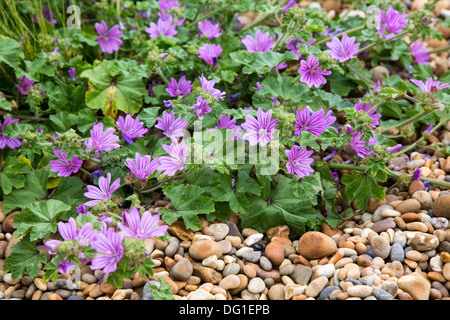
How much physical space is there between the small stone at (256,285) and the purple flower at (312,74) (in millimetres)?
975

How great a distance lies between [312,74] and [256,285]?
1.06m

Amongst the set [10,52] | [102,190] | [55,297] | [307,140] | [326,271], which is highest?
[10,52]

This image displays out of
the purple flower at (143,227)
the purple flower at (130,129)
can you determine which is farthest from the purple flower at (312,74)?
the purple flower at (143,227)

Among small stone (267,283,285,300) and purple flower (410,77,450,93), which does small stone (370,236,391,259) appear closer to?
small stone (267,283,285,300)

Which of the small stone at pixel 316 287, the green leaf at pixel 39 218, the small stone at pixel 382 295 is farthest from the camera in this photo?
the green leaf at pixel 39 218

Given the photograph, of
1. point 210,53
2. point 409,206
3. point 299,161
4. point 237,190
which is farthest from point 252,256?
point 210,53

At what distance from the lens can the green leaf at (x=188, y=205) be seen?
2176mm

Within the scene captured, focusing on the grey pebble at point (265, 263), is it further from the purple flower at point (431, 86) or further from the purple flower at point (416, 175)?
the purple flower at point (431, 86)

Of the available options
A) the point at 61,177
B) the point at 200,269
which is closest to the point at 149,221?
the point at 200,269

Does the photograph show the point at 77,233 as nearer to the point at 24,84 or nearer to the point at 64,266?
the point at 64,266

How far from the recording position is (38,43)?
2947 mm

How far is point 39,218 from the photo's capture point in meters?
2.14

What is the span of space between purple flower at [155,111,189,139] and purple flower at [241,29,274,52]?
65 centimetres
